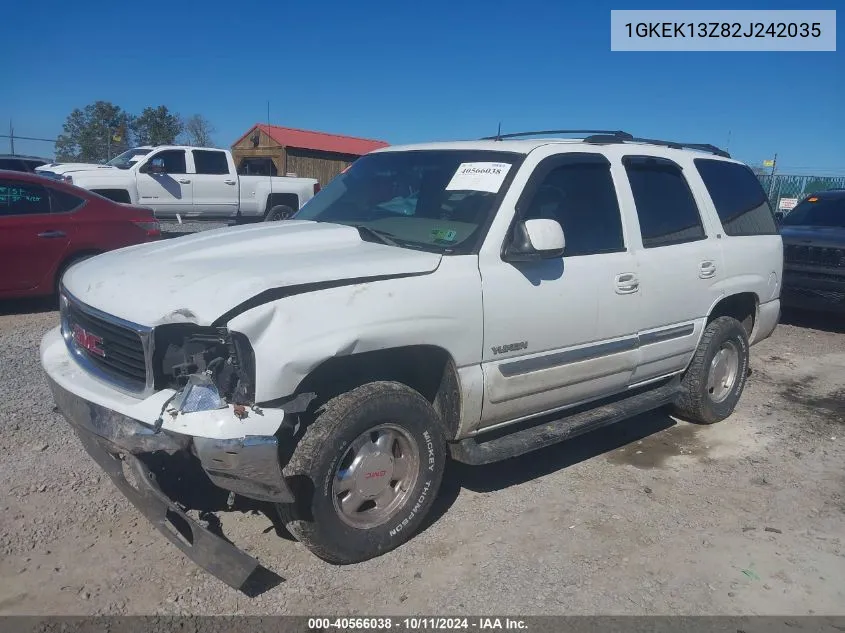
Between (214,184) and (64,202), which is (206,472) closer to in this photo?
(64,202)

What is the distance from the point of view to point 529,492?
412cm

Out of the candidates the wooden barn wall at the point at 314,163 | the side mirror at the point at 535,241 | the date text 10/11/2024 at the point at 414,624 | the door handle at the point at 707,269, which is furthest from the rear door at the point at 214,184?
the date text 10/11/2024 at the point at 414,624

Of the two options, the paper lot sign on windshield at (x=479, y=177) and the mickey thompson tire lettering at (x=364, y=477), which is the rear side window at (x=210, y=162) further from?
the mickey thompson tire lettering at (x=364, y=477)

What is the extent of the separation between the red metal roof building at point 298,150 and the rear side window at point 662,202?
70.1 feet

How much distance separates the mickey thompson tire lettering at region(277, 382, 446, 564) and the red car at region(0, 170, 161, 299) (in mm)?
5802

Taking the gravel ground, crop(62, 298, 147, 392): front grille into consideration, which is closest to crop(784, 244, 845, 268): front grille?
the gravel ground

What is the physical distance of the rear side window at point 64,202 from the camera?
7.86 meters

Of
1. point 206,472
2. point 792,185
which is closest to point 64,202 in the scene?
point 206,472

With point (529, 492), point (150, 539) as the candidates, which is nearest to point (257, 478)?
point (150, 539)

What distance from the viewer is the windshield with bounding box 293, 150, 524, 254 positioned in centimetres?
369

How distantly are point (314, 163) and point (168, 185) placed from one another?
13753 mm

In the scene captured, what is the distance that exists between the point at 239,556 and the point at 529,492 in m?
1.94

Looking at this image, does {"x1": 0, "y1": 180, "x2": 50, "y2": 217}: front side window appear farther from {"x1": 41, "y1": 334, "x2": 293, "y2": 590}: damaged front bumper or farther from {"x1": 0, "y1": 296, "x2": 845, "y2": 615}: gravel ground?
{"x1": 41, "y1": 334, "x2": 293, "y2": 590}: damaged front bumper

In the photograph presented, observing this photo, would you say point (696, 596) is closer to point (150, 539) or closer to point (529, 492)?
point (529, 492)
